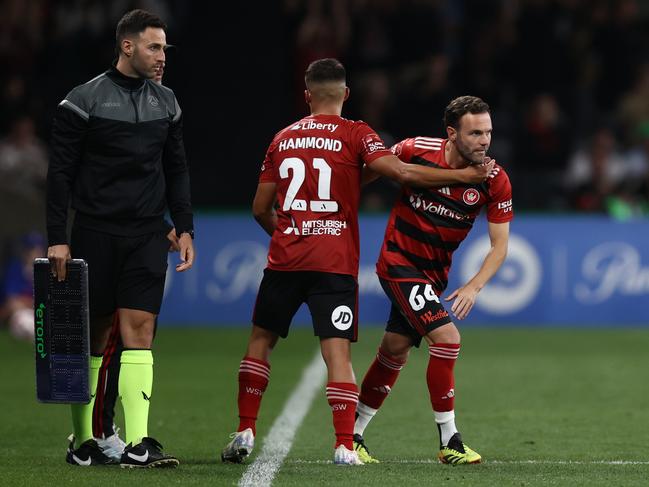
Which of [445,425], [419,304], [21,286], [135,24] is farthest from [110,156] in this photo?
[21,286]

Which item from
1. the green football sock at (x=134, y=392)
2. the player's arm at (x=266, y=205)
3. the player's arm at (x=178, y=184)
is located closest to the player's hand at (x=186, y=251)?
the player's arm at (x=178, y=184)

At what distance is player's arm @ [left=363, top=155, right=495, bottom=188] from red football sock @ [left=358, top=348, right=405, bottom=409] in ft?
3.29

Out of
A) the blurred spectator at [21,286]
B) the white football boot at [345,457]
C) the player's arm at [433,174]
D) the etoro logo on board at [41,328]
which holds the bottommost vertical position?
the blurred spectator at [21,286]

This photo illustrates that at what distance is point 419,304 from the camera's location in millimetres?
6996

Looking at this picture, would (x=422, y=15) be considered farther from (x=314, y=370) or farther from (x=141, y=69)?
(x=141, y=69)

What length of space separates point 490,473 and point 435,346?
0.75 meters

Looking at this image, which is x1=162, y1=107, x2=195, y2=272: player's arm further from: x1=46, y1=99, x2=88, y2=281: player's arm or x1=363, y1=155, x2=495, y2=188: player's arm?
x1=363, y1=155, x2=495, y2=188: player's arm

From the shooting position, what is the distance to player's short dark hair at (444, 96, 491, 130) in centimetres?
692

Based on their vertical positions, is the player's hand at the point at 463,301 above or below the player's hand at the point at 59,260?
below

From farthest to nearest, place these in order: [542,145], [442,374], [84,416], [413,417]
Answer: [542,145] → [413,417] → [84,416] → [442,374]

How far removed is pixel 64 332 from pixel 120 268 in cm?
42

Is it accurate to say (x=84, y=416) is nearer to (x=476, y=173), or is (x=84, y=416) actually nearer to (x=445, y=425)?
(x=445, y=425)

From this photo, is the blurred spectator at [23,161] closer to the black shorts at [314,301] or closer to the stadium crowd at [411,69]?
the stadium crowd at [411,69]

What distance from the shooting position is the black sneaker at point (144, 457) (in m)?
6.67
